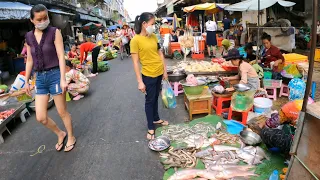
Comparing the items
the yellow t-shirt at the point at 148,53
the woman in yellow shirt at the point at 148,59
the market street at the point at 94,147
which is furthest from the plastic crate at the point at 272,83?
the yellow t-shirt at the point at 148,53

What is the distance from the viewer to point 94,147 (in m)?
4.02

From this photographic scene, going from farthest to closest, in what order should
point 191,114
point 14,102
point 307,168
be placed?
point 14,102 → point 191,114 → point 307,168

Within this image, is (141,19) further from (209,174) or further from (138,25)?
(209,174)

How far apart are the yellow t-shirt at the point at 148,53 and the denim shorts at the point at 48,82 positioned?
1.20m

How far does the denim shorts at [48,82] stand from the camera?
11.5 ft

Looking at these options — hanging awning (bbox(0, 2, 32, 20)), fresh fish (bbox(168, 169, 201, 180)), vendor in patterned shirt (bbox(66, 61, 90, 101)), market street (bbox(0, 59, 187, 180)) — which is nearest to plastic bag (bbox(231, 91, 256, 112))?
market street (bbox(0, 59, 187, 180))

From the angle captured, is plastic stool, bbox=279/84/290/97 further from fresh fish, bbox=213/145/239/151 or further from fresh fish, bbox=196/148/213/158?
fresh fish, bbox=196/148/213/158

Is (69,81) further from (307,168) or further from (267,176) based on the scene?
(307,168)

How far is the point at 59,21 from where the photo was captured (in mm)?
14156

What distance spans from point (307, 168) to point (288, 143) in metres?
1.03

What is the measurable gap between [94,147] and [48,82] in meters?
1.31

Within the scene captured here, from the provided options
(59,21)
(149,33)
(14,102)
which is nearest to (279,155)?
(149,33)

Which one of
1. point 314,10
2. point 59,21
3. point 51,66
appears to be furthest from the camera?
point 59,21

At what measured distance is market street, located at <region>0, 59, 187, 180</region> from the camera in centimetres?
338
